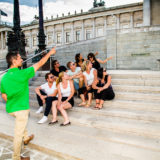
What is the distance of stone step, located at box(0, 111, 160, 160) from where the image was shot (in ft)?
9.62

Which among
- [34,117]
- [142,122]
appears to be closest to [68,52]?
[34,117]

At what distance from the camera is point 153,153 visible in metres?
2.94

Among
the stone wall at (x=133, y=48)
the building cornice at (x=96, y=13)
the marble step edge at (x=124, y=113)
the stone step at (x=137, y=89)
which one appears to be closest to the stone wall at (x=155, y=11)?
the stone wall at (x=133, y=48)

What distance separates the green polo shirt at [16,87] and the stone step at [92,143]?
1081 mm

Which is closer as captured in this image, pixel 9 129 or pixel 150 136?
pixel 150 136

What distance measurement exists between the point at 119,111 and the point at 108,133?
0.88 m

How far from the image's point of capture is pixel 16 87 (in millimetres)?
2686

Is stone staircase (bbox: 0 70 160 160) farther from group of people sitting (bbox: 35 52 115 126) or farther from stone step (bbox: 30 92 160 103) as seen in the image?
group of people sitting (bbox: 35 52 115 126)

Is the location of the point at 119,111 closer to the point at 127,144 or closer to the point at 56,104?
the point at 127,144

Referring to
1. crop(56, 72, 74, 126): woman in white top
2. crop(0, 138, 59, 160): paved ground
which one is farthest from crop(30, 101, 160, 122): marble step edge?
crop(0, 138, 59, 160): paved ground

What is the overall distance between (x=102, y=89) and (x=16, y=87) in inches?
102

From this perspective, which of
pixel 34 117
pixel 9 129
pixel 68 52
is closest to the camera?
pixel 9 129

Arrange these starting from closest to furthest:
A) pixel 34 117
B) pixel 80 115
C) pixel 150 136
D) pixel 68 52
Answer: pixel 150 136 → pixel 80 115 → pixel 34 117 → pixel 68 52

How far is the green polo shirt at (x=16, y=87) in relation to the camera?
266 cm
